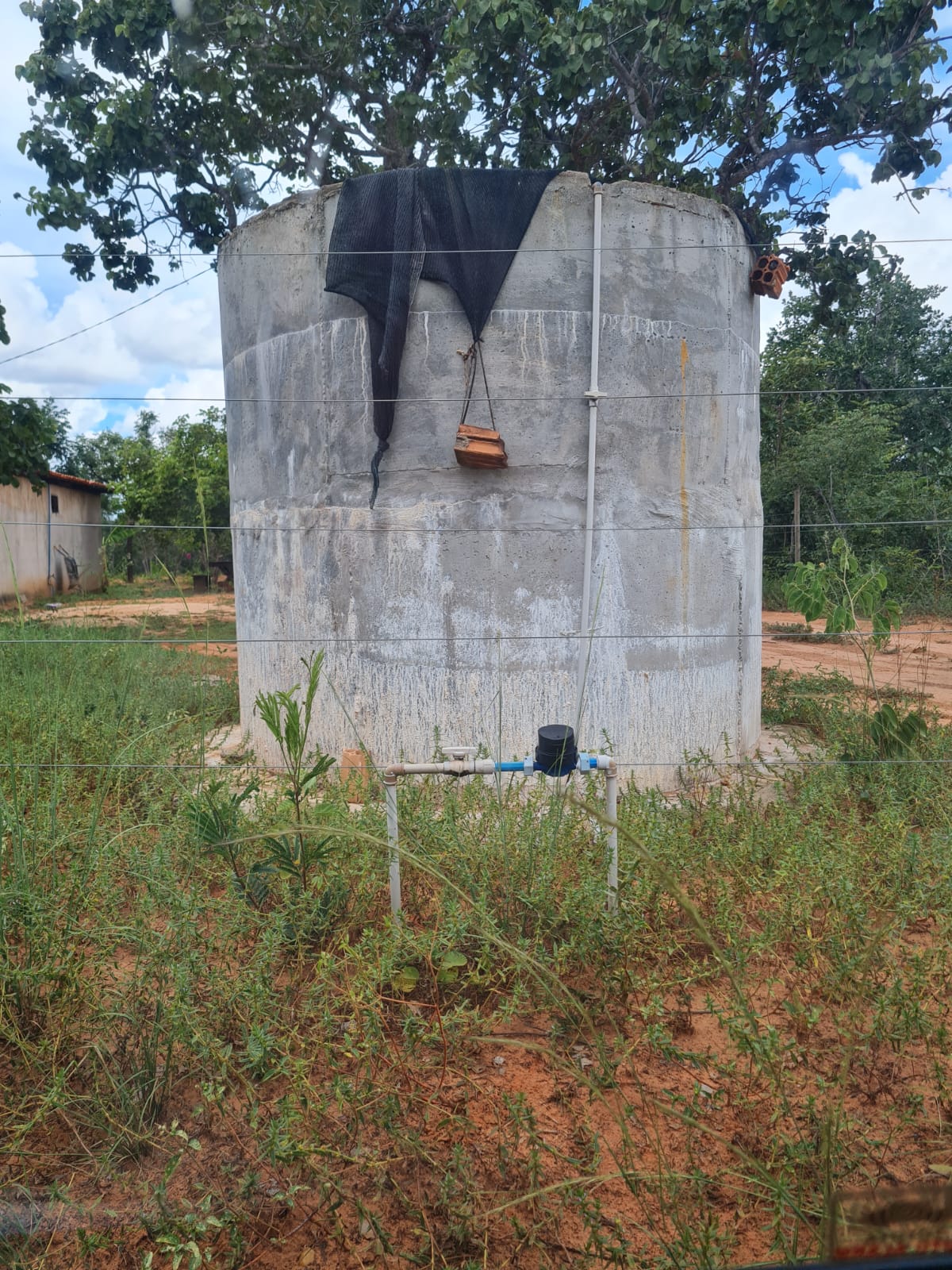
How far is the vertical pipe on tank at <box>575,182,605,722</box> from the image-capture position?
467 cm

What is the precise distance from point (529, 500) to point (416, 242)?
4.70 ft

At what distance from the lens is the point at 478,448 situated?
4.51 m

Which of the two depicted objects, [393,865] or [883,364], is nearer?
[393,865]

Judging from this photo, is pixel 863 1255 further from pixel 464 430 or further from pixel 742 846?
pixel 464 430

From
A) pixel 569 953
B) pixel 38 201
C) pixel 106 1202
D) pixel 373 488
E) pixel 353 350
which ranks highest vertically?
pixel 38 201

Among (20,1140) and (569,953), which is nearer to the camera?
(20,1140)

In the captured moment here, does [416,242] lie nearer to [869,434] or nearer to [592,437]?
[592,437]

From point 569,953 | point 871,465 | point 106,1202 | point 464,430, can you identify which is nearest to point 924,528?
point 871,465

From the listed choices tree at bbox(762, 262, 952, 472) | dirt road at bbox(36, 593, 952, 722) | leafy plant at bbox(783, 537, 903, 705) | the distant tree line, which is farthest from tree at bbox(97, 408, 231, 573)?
leafy plant at bbox(783, 537, 903, 705)

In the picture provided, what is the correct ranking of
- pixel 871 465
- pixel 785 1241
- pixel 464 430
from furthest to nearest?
pixel 871 465
pixel 464 430
pixel 785 1241

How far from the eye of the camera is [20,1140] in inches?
80.6

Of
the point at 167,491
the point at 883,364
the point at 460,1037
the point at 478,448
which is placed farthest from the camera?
the point at 167,491

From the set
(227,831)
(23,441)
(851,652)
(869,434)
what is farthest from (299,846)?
(869,434)

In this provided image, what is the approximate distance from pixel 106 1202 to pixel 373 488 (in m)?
3.52
